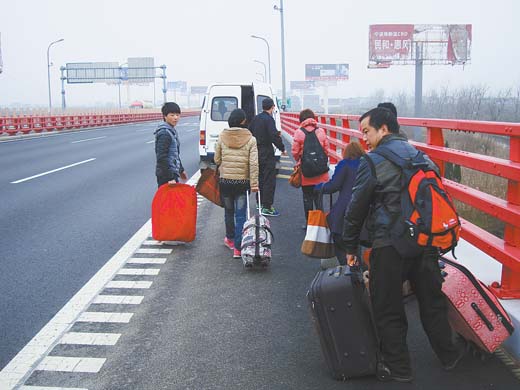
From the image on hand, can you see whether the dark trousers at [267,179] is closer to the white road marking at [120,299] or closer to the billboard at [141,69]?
the white road marking at [120,299]

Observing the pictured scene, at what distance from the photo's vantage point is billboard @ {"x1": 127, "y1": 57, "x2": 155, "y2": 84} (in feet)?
321

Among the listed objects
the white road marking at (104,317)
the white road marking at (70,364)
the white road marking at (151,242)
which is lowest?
the white road marking at (151,242)

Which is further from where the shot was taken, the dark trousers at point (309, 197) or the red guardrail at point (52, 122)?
the red guardrail at point (52, 122)

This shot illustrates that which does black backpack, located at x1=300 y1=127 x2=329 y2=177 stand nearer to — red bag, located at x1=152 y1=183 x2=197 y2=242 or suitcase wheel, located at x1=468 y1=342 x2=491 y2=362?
red bag, located at x1=152 y1=183 x2=197 y2=242

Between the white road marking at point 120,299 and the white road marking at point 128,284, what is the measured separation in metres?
0.30

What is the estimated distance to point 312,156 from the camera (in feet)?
26.3

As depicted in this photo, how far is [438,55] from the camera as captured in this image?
89875 millimetres

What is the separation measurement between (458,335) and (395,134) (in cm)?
145

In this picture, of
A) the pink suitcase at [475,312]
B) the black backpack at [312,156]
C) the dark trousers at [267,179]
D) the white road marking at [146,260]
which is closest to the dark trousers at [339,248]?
the pink suitcase at [475,312]

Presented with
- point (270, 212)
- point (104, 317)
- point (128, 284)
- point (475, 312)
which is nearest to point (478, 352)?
point (475, 312)

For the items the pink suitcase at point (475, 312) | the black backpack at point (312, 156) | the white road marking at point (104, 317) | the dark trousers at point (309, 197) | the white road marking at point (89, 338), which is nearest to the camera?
the pink suitcase at point (475, 312)

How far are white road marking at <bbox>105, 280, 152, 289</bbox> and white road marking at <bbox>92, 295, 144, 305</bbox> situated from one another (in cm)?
30

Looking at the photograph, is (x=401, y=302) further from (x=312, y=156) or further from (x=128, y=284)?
(x=312, y=156)

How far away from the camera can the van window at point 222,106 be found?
48.8 ft
